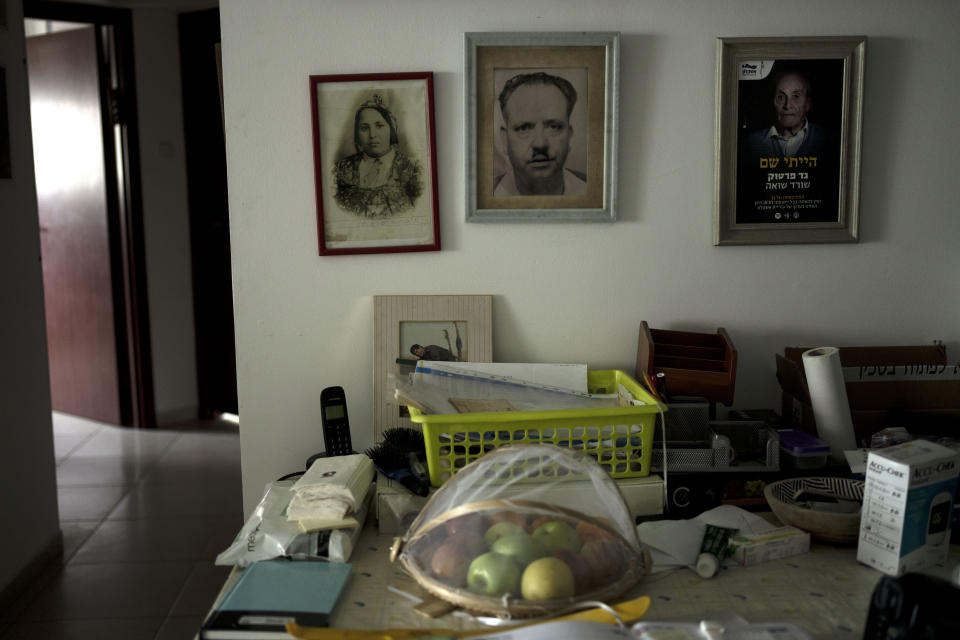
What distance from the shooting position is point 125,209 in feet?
13.3

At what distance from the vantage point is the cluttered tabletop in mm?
1128

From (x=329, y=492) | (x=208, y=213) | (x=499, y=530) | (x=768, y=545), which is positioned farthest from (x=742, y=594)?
(x=208, y=213)

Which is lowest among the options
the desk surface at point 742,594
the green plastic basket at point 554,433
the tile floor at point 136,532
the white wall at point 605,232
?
the tile floor at point 136,532

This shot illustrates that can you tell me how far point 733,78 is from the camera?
1711 millimetres

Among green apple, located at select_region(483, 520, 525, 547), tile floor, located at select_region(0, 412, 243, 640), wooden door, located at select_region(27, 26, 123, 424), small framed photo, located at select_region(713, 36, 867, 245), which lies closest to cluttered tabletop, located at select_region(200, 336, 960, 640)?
green apple, located at select_region(483, 520, 525, 547)

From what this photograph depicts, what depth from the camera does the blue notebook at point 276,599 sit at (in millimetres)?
1080

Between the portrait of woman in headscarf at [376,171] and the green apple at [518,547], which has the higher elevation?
the portrait of woman in headscarf at [376,171]

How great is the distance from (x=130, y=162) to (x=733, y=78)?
324 cm

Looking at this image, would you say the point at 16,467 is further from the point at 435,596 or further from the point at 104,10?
the point at 104,10

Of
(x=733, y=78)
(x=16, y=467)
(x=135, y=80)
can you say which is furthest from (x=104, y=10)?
(x=733, y=78)

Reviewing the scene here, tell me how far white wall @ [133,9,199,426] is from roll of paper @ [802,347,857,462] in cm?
344

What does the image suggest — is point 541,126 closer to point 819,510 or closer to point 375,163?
point 375,163

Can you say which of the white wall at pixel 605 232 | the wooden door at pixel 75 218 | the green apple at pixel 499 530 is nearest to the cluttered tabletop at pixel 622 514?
the green apple at pixel 499 530

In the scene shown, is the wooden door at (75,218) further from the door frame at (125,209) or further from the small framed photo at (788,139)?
the small framed photo at (788,139)
